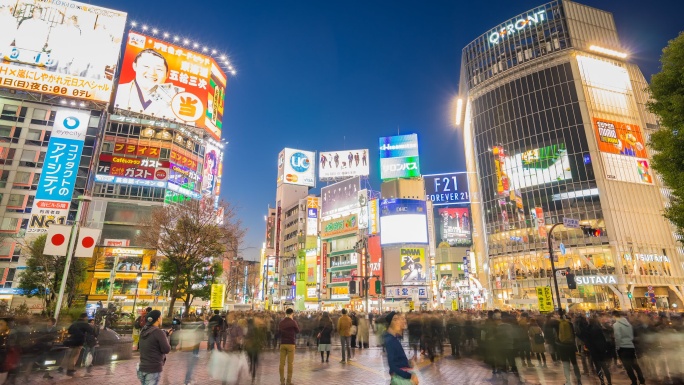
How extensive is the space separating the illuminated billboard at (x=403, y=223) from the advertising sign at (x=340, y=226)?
8292 mm

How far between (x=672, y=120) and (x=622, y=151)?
52.7 m

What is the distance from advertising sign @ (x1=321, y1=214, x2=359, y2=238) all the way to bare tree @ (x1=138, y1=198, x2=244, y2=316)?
35.4 meters

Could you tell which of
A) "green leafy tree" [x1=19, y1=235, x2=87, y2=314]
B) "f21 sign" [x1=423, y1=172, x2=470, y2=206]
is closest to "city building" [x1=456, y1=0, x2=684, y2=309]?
"f21 sign" [x1=423, y1=172, x2=470, y2=206]

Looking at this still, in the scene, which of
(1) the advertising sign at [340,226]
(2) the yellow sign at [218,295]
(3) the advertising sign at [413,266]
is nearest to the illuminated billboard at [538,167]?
(3) the advertising sign at [413,266]

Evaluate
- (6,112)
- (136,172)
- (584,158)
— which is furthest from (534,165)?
(6,112)

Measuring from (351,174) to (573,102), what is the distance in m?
39.5

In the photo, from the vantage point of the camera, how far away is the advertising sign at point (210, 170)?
53.4 m

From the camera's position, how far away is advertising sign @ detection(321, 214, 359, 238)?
6817cm

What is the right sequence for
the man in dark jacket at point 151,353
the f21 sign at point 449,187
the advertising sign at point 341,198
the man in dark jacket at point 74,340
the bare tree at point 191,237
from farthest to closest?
the advertising sign at point 341,198, the f21 sign at point 449,187, the bare tree at point 191,237, the man in dark jacket at point 74,340, the man in dark jacket at point 151,353

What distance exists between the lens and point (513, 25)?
2766 inches

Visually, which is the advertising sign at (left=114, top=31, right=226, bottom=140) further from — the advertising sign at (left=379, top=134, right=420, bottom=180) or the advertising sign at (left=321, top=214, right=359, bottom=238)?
the advertising sign at (left=321, top=214, right=359, bottom=238)

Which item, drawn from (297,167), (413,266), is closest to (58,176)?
(413,266)

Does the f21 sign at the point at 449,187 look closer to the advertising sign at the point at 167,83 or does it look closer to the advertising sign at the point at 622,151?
the advertising sign at the point at 622,151

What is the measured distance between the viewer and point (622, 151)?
59812 mm
